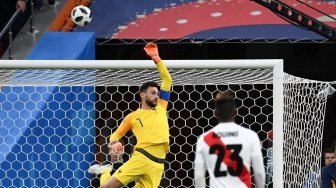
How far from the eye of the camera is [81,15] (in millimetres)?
10484

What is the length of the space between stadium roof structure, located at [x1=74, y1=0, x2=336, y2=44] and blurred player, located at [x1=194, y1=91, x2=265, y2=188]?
187 inches

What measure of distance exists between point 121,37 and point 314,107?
2.36 m

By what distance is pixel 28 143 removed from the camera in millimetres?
8852

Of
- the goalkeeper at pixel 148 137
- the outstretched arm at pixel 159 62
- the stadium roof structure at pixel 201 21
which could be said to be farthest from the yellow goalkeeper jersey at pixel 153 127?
the stadium roof structure at pixel 201 21

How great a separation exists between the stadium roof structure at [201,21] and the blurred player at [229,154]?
4.74m

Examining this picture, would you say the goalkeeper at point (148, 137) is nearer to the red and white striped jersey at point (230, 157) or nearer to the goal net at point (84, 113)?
the goal net at point (84, 113)

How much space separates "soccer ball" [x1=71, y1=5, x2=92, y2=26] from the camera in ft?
34.4

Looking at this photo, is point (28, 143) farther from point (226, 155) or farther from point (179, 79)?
point (226, 155)

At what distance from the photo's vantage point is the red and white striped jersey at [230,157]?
5.86 m

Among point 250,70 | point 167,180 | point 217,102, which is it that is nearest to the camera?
point 217,102

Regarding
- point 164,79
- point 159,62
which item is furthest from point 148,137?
point 159,62

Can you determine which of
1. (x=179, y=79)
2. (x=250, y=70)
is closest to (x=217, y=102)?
(x=250, y=70)

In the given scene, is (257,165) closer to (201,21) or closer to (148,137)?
(148,137)

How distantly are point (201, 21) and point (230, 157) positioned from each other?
16.6 feet
